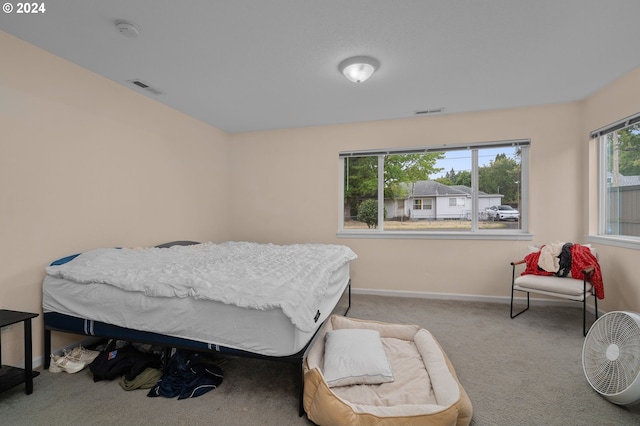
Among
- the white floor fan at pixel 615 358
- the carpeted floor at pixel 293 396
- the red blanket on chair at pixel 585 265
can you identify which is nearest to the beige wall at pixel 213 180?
the red blanket on chair at pixel 585 265

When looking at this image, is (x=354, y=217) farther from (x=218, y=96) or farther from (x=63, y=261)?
(x=63, y=261)

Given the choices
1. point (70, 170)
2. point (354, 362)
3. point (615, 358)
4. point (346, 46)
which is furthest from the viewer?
point (70, 170)

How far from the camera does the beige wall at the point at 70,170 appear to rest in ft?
7.11

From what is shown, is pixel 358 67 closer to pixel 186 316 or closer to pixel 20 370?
pixel 186 316

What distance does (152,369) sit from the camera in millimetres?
2143

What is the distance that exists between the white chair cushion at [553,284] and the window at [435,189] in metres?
0.82

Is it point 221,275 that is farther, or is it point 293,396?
point 221,275

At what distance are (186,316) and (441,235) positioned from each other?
3.25 m

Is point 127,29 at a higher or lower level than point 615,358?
higher

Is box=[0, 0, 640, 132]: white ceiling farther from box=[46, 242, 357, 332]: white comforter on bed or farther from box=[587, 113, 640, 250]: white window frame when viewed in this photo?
box=[46, 242, 357, 332]: white comforter on bed

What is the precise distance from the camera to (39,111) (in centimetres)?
233

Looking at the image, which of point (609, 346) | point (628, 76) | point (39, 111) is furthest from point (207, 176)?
point (628, 76)

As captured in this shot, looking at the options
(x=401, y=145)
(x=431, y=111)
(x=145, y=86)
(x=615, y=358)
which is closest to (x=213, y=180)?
(x=145, y=86)

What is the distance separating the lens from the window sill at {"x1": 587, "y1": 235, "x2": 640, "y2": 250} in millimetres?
2794
